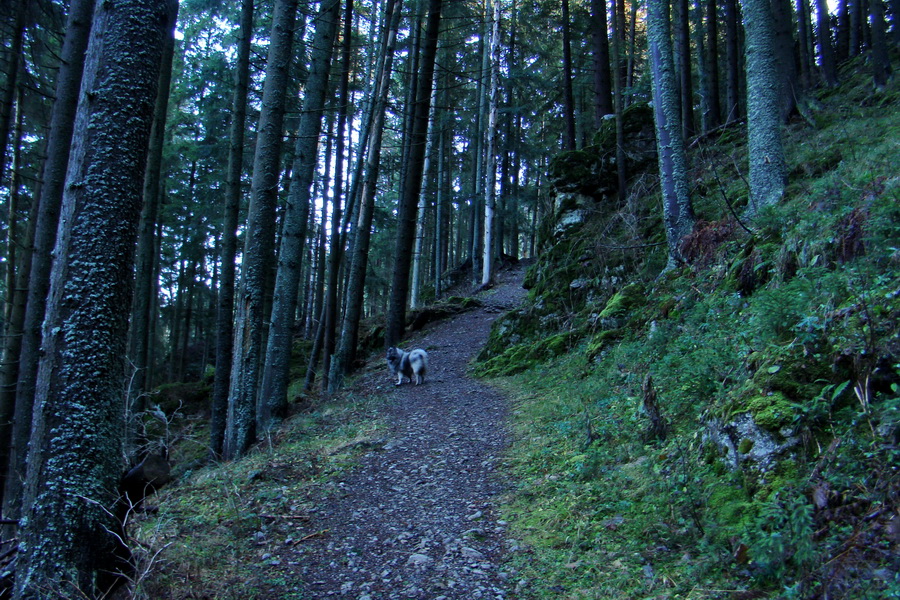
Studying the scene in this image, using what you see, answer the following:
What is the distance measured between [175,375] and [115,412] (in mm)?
26836

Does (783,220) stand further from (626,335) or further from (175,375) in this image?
(175,375)

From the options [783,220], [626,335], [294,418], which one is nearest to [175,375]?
[294,418]

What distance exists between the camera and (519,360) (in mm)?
11047

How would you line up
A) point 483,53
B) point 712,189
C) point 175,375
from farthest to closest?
point 175,375 < point 483,53 < point 712,189

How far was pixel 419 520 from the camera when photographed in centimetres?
476

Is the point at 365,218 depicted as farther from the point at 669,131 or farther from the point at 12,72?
the point at 669,131

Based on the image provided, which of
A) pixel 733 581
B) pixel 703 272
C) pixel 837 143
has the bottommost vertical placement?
pixel 733 581

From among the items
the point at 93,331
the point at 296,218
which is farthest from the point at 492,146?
the point at 93,331

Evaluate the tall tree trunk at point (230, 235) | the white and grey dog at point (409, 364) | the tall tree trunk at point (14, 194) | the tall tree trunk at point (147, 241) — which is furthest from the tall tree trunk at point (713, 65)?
the tall tree trunk at point (14, 194)

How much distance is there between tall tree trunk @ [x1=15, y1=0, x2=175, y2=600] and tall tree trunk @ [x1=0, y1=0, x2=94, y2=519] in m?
5.05

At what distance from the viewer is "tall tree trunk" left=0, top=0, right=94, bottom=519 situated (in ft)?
24.7

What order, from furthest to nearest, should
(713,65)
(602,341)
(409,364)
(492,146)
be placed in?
(492,146)
(713,65)
(409,364)
(602,341)

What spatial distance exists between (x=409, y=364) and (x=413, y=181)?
17.5ft

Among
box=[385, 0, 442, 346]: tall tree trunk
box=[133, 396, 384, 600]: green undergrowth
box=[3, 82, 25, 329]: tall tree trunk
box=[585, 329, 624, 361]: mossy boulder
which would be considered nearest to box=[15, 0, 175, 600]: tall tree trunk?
box=[133, 396, 384, 600]: green undergrowth
